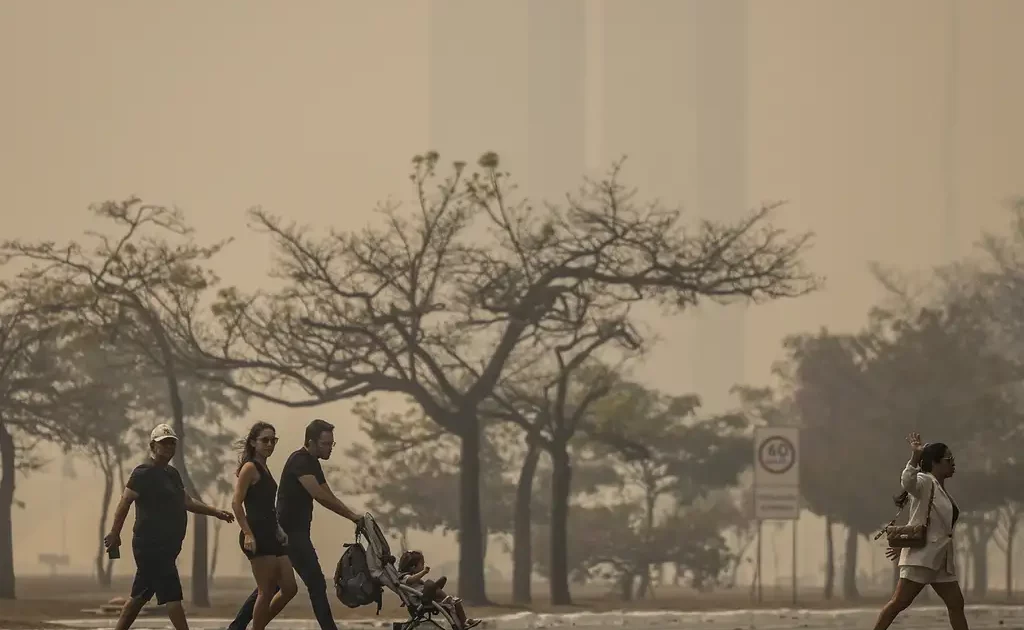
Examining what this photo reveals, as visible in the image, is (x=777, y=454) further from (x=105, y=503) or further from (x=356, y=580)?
(x=105, y=503)

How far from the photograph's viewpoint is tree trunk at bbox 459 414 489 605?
44.5m

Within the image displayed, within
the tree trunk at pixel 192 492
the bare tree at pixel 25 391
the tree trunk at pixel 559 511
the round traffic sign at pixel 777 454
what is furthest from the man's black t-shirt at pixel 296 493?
the bare tree at pixel 25 391

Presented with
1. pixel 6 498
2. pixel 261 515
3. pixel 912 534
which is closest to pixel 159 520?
pixel 261 515

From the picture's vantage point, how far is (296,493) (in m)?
15.8

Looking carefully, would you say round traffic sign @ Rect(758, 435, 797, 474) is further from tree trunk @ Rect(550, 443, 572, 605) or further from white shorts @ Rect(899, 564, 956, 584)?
white shorts @ Rect(899, 564, 956, 584)

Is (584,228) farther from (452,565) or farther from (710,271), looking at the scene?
(452,565)

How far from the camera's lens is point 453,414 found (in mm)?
44562

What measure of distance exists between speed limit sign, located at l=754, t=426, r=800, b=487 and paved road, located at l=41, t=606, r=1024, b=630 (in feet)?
9.69

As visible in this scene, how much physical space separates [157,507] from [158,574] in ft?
1.76

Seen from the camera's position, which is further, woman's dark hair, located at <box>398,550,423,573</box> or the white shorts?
woman's dark hair, located at <box>398,550,423,573</box>

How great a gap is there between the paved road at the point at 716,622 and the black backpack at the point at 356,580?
9.56 meters

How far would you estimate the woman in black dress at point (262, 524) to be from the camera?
15.7m

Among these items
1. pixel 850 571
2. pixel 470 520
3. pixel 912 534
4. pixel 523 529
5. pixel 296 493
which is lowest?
pixel 850 571

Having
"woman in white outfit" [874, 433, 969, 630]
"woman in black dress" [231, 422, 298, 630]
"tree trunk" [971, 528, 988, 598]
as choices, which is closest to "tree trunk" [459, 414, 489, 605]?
"tree trunk" [971, 528, 988, 598]
